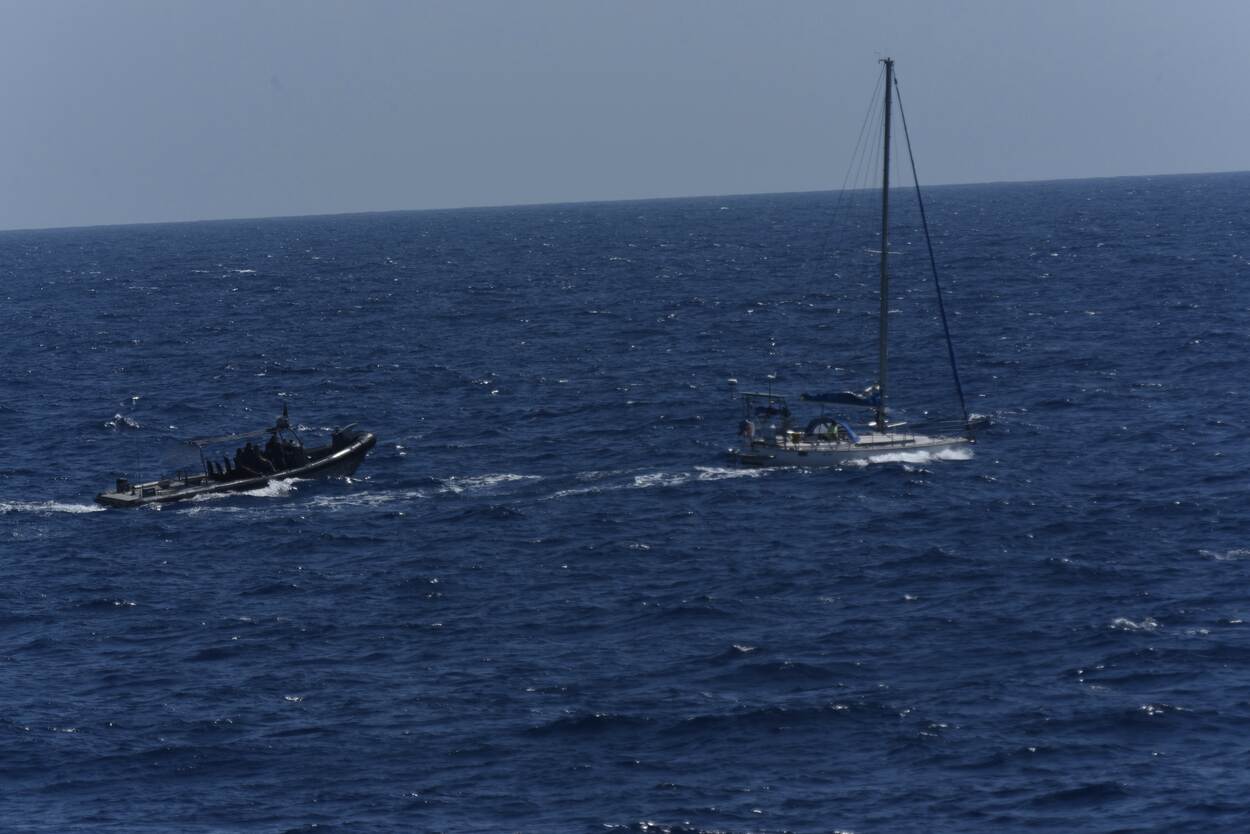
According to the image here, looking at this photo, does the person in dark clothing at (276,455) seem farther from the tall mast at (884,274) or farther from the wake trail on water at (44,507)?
the tall mast at (884,274)

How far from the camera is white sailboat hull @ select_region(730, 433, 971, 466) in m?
75.0

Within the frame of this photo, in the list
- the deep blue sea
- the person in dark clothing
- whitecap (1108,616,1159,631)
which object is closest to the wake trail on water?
the deep blue sea

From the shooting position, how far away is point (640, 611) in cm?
5350

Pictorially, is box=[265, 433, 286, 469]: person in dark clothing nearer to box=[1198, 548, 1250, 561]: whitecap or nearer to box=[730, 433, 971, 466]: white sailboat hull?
box=[730, 433, 971, 466]: white sailboat hull

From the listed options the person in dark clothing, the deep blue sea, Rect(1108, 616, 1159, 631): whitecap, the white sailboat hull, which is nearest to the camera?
the deep blue sea

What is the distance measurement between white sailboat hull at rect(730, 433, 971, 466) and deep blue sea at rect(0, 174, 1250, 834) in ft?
2.74

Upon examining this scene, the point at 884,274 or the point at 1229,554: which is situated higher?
the point at 884,274

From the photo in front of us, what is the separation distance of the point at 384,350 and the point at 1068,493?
69004 millimetres

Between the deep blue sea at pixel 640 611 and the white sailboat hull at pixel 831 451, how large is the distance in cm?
83

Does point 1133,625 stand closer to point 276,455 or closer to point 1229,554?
point 1229,554

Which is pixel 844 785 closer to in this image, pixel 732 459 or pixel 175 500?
pixel 732 459

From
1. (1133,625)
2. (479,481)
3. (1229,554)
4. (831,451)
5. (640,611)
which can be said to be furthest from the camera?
(479,481)

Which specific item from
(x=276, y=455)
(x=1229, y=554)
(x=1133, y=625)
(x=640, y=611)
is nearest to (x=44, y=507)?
(x=276, y=455)

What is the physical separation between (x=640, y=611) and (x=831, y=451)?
2369 cm
